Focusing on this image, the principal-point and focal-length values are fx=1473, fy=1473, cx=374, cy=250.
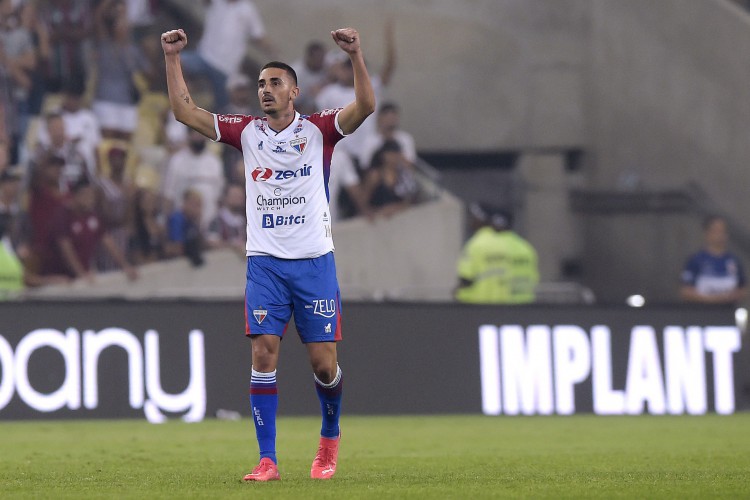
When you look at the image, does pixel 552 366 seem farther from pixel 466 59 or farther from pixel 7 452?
pixel 466 59

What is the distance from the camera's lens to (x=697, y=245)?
22.3 m

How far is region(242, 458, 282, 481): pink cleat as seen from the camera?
27.0ft

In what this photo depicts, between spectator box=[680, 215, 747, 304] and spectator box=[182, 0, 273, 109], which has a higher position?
spectator box=[182, 0, 273, 109]

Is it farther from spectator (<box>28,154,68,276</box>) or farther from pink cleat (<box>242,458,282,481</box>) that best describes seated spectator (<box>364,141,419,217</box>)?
pink cleat (<box>242,458,282,481</box>)

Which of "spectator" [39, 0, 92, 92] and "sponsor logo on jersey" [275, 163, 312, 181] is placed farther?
"spectator" [39, 0, 92, 92]

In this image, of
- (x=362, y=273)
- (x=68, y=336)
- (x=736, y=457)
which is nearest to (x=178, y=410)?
(x=68, y=336)

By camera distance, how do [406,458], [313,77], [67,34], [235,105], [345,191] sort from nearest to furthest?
1. [406,458]
2. [67,34]
3. [235,105]
4. [345,191]
5. [313,77]

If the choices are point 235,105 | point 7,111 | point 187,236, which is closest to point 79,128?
point 7,111

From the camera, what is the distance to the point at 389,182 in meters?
19.5

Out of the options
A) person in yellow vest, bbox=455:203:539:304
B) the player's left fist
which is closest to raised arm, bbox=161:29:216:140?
the player's left fist

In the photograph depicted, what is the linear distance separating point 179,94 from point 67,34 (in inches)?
426

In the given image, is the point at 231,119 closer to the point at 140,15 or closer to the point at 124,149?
the point at 124,149

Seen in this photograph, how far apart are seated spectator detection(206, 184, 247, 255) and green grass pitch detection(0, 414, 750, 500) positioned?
366 centimetres

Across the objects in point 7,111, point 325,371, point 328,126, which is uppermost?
point 7,111
